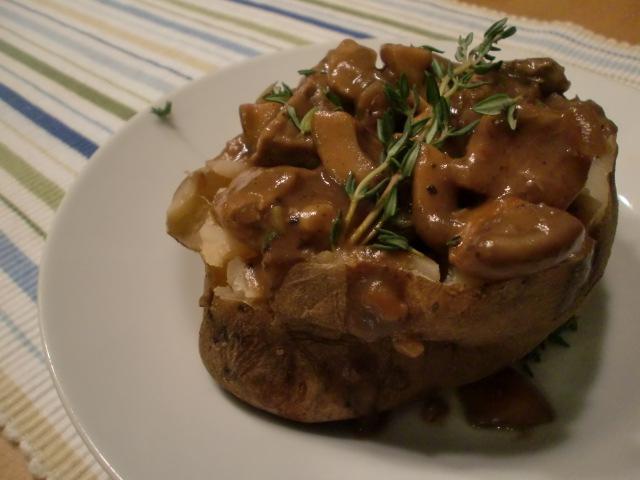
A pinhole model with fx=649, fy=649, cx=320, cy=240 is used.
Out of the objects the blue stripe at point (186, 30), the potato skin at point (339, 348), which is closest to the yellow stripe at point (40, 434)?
the potato skin at point (339, 348)

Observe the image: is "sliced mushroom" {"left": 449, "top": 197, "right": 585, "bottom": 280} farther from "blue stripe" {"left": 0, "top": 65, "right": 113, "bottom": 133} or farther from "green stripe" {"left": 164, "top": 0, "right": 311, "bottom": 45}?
"green stripe" {"left": 164, "top": 0, "right": 311, "bottom": 45}

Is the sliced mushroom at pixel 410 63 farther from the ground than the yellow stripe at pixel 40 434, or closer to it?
farther from the ground

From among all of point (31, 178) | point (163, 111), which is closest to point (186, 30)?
point (31, 178)

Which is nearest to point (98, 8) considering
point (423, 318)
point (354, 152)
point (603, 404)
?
point (354, 152)

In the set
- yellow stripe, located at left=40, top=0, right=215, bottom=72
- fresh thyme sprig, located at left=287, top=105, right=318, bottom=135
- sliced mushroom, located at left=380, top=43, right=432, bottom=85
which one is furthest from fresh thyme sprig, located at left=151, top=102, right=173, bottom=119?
yellow stripe, located at left=40, top=0, right=215, bottom=72

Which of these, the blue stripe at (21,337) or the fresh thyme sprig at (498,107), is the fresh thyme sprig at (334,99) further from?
the blue stripe at (21,337)
